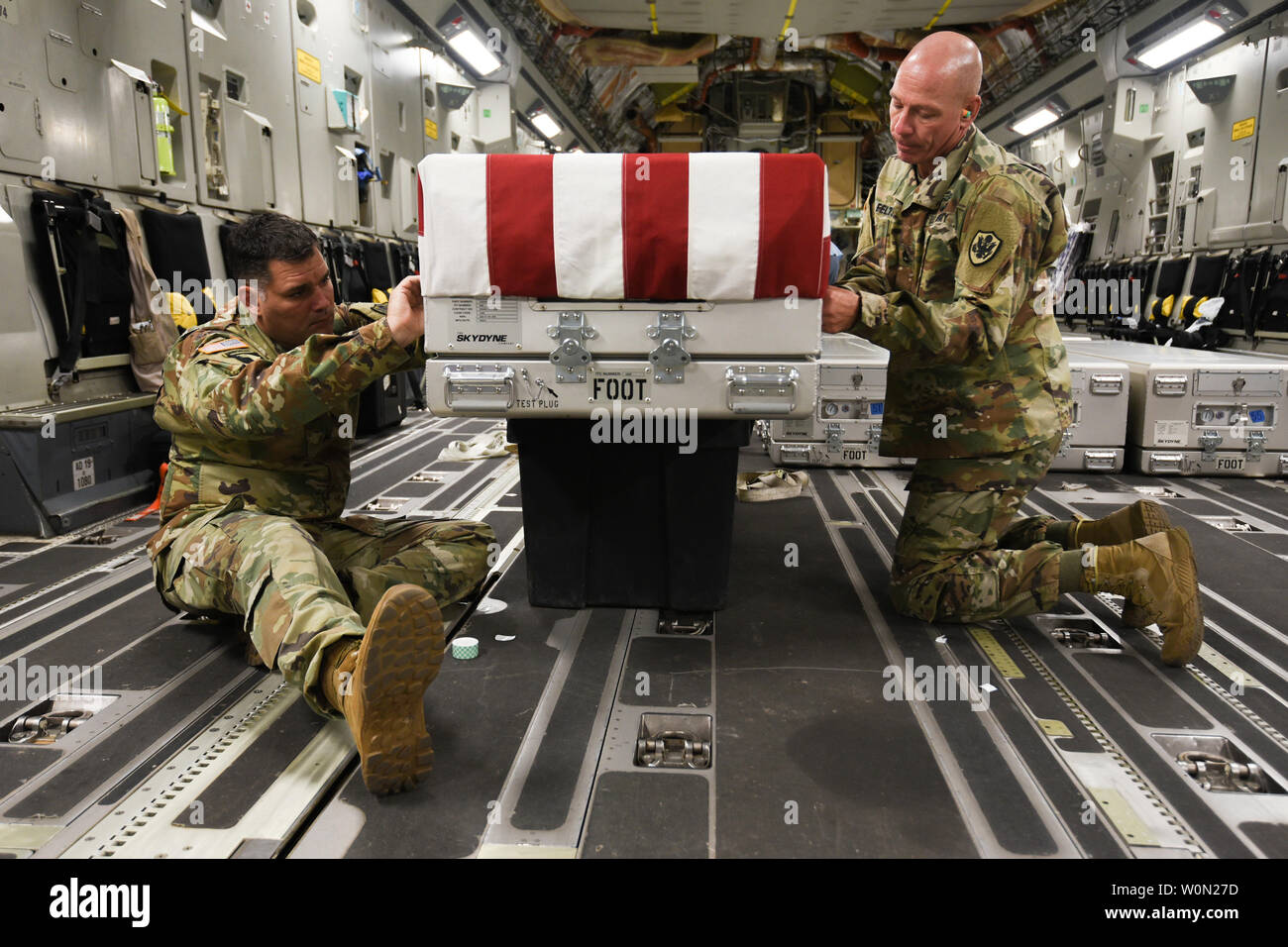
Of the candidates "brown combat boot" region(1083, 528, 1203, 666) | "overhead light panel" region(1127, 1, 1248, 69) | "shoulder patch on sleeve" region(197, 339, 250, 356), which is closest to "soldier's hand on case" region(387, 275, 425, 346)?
"shoulder patch on sleeve" region(197, 339, 250, 356)

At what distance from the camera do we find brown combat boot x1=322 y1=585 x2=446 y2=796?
64.6 inches

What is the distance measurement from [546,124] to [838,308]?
10.5 metres

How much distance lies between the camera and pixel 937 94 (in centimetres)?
248

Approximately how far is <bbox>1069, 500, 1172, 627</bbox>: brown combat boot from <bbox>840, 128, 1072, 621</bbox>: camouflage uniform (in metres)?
0.21

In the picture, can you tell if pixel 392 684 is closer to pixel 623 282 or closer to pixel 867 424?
pixel 623 282

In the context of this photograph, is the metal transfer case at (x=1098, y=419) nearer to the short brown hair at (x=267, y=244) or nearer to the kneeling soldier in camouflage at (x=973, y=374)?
the kneeling soldier in camouflage at (x=973, y=374)

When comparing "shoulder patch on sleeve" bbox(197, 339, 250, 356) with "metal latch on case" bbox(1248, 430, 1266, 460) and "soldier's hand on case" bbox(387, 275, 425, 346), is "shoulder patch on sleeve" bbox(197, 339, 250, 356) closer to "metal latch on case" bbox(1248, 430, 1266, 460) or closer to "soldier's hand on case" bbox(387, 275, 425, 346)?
"soldier's hand on case" bbox(387, 275, 425, 346)

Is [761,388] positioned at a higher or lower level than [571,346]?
lower

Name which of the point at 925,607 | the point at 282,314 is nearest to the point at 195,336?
the point at 282,314

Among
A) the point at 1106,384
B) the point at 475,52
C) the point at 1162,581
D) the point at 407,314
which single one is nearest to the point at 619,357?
the point at 407,314

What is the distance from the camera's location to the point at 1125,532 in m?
2.71

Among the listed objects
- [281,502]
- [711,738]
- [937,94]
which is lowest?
[711,738]

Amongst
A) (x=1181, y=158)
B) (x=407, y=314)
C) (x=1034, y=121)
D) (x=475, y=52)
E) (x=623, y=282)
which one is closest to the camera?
(x=623, y=282)
